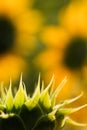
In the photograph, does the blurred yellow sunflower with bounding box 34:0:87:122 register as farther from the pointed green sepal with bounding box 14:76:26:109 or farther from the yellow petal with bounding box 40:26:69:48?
the pointed green sepal with bounding box 14:76:26:109

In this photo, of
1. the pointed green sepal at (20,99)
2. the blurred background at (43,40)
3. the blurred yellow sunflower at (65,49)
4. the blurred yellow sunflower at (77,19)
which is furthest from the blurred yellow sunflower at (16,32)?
the pointed green sepal at (20,99)

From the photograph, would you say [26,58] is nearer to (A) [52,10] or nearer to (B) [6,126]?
(A) [52,10]

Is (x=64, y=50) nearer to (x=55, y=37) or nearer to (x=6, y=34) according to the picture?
(x=55, y=37)

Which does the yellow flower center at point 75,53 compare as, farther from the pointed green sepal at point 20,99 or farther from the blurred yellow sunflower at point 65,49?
the pointed green sepal at point 20,99

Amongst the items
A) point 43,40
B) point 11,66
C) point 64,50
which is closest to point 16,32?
point 43,40

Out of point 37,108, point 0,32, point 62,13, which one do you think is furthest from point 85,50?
point 37,108

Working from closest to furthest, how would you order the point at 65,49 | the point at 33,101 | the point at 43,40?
the point at 33,101 < the point at 65,49 < the point at 43,40
